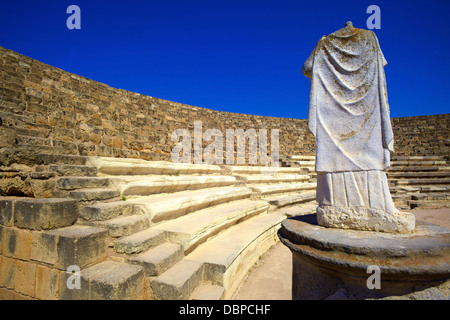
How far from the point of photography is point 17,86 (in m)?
4.58

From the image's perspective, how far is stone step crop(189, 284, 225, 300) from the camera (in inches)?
77.6

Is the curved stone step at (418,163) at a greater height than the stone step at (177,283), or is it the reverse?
the curved stone step at (418,163)

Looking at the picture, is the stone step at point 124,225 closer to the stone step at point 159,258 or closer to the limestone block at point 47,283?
the stone step at point 159,258

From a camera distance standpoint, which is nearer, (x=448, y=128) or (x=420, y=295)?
(x=420, y=295)

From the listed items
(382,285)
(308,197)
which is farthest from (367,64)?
(308,197)

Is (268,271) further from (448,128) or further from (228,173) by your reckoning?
(448,128)

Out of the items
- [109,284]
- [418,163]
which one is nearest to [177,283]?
[109,284]

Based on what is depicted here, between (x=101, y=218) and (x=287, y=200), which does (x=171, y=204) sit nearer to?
(x=101, y=218)

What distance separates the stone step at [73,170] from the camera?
8.56 ft

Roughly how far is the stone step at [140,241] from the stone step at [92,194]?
563mm

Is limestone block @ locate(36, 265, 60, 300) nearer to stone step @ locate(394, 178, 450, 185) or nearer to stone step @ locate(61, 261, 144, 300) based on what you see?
stone step @ locate(61, 261, 144, 300)

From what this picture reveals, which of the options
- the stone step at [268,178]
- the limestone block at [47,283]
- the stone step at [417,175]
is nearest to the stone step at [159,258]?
the limestone block at [47,283]

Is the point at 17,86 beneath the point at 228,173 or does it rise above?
above

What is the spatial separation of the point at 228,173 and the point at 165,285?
487 centimetres
